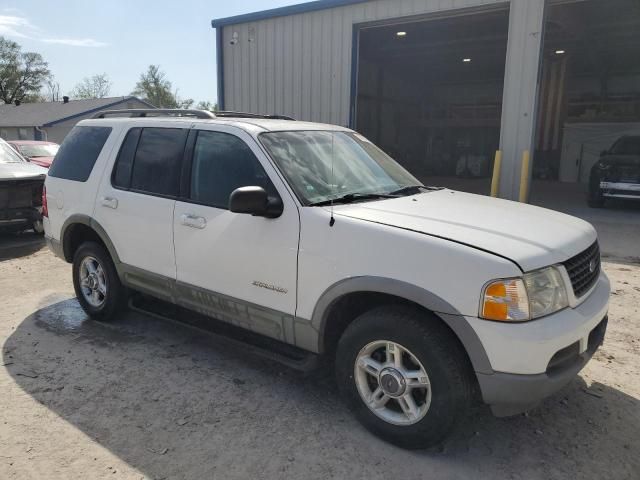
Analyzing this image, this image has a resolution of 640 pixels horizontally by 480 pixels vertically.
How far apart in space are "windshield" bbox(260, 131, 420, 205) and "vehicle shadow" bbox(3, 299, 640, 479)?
1419mm

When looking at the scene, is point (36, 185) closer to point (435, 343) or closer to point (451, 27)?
point (435, 343)

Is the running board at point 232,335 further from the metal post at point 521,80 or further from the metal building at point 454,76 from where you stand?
the metal building at point 454,76

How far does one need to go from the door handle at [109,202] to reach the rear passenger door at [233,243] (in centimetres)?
84

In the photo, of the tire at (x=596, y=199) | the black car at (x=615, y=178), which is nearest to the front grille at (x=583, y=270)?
the black car at (x=615, y=178)

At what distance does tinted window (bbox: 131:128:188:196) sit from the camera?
3900mm

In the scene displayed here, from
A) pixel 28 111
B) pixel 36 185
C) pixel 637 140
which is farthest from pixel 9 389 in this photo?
pixel 28 111

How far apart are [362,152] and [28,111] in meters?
47.7

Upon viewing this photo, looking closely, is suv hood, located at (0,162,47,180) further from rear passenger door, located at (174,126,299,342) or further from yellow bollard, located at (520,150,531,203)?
yellow bollard, located at (520,150,531,203)

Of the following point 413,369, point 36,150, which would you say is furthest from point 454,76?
point 413,369

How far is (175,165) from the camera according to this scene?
390cm

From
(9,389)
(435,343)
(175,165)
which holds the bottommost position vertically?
(9,389)

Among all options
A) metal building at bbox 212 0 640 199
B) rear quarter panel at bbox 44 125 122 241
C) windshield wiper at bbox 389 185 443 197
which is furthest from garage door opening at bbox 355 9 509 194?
rear quarter panel at bbox 44 125 122 241

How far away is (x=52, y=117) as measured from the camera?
39.6 m

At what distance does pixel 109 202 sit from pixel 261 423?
238 centimetres
